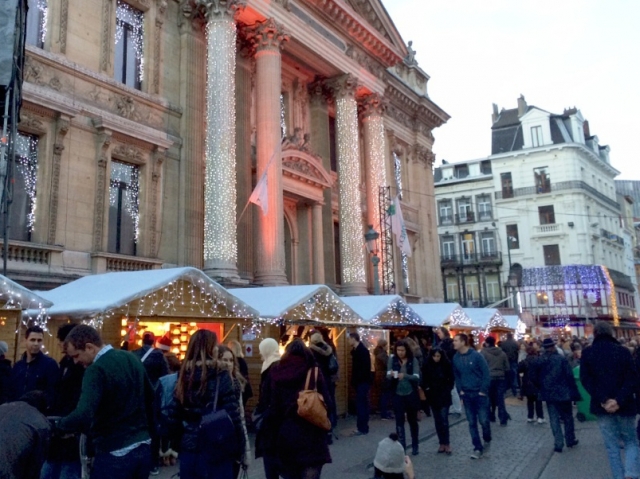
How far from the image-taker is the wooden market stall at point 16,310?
8133 mm

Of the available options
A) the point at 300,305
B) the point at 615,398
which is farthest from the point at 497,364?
the point at 615,398

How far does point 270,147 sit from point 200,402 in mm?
14113

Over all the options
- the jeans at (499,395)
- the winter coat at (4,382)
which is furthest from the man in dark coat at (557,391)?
the winter coat at (4,382)

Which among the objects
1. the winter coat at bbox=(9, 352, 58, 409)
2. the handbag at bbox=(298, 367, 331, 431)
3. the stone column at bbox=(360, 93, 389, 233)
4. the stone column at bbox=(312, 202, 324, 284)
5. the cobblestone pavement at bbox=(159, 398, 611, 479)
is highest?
the stone column at bbox=(360, 93, 389, 233)

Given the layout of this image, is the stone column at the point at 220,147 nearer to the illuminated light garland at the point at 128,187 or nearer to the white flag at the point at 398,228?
the illuminated light garland at the point at 128,187

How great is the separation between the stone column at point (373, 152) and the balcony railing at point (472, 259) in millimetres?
25808

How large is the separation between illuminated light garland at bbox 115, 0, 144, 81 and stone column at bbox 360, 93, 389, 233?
35.0ft

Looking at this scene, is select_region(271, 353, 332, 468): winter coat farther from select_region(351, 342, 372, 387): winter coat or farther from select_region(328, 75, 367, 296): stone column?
select_region(328, 75, 367, 296): stone column

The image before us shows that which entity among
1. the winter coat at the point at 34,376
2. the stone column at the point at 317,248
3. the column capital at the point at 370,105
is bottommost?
the winter coat at the point at 34,376

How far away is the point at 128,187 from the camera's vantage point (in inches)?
610

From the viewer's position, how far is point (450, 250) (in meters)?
50.3

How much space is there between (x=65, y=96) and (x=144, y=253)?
4285 millimetres

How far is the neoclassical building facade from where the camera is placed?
44.4 ft

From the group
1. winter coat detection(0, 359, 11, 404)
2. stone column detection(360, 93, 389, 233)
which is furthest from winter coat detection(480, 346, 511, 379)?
stone column detection(360, 93, 389, 233)
